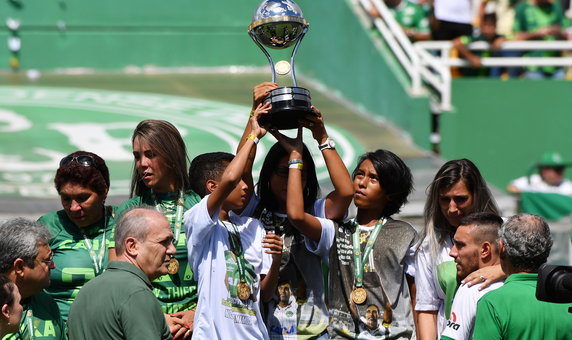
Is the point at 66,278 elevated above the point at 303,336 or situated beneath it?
elevated above

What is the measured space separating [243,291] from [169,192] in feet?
2.91

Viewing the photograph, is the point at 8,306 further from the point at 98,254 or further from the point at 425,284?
the point at 425,284

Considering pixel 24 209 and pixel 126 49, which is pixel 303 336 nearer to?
pixel 24 209

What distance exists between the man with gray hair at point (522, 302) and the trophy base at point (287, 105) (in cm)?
116

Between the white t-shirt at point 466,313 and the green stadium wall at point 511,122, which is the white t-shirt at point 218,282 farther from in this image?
the green stadium wall at point 511,122

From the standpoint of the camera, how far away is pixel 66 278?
16.1 ft

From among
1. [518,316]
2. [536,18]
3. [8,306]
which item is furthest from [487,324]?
[536,18]

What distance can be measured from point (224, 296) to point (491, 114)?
9.34m

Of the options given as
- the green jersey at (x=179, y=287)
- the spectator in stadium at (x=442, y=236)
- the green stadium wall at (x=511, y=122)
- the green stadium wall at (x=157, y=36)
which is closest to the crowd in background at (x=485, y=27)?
the green stadium wall at (x=511, y=122)

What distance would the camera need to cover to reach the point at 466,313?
4.48 m

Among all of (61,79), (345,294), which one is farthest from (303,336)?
(61,79)

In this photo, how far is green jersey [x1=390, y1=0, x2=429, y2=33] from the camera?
13.7m

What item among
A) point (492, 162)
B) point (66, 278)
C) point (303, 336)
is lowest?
point (492, 162)

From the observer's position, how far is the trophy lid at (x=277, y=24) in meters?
4.95
